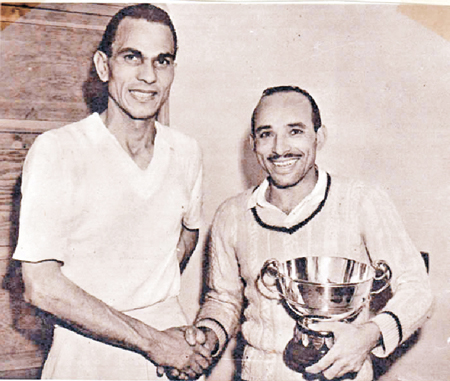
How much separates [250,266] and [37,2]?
61 centimetres

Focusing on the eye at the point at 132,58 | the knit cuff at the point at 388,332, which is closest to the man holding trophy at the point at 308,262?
the knit cuff at the point at 388,332

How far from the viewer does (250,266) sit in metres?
0.92

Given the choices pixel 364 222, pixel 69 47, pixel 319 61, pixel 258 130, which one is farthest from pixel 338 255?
pixel 69 47

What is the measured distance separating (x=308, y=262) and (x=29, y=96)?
0.60 m

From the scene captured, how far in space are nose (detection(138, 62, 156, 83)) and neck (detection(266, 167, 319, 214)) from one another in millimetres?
263

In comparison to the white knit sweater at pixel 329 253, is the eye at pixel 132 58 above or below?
above

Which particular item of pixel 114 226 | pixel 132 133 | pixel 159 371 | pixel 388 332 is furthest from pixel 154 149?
pixel 388 332

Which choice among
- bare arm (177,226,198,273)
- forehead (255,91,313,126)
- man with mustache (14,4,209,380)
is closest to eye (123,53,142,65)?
man with mustache (14,4,209,380)

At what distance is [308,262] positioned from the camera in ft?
2.94

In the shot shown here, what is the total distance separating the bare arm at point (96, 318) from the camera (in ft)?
2.74

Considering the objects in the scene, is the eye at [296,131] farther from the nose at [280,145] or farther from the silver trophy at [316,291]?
the silver trophy at [316,291]

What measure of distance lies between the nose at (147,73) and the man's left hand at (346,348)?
1.50 feet

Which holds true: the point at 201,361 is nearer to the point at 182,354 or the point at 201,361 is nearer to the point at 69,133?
the point at 182,354

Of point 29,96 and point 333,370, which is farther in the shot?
point 29,96
